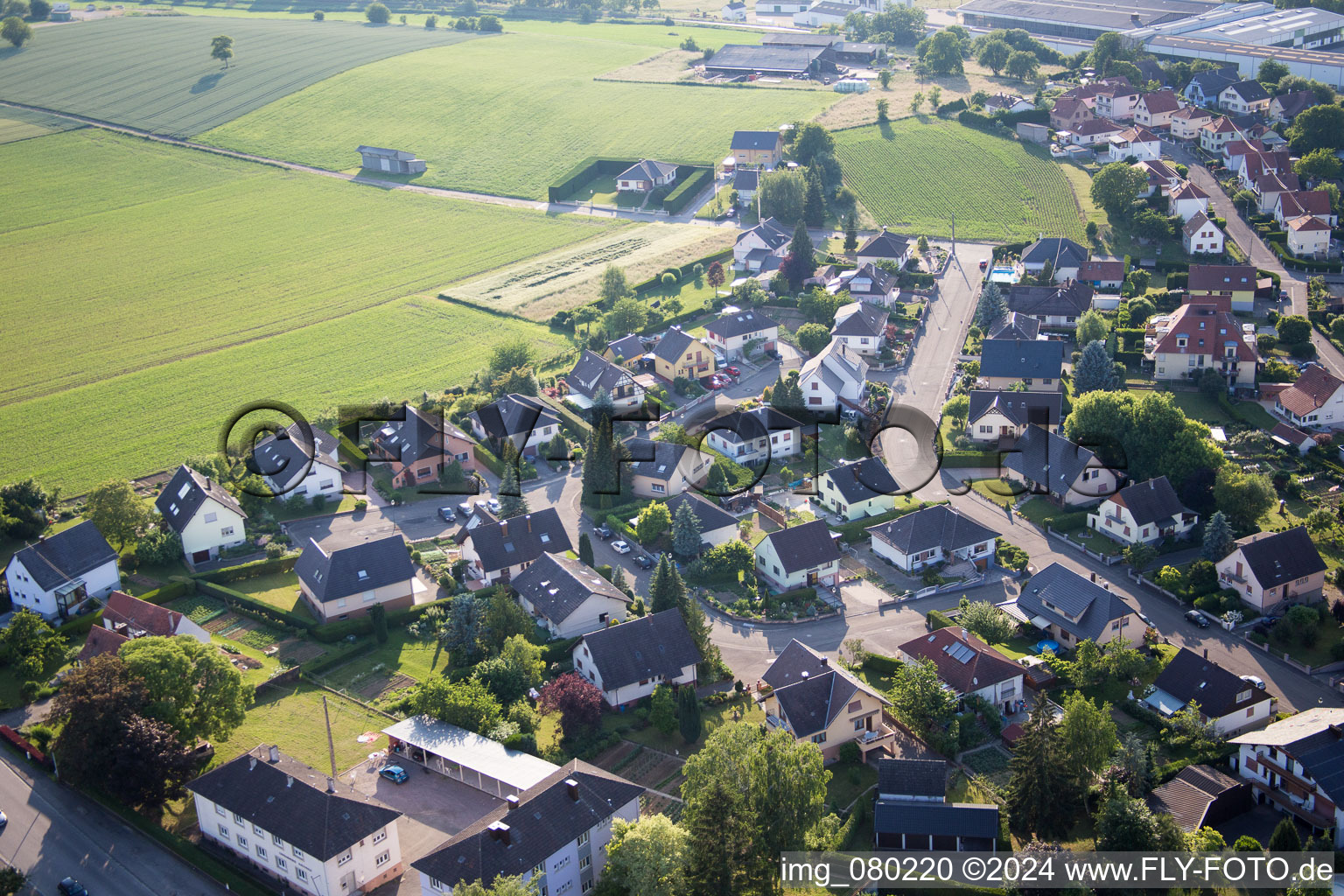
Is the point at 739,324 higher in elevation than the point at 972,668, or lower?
higher

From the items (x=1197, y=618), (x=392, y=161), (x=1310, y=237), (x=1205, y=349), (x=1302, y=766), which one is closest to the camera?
(x=1302, y=766)

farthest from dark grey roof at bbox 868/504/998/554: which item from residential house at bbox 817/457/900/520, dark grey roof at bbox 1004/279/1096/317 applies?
dark grey roof at bbox 1004/279/1096/317

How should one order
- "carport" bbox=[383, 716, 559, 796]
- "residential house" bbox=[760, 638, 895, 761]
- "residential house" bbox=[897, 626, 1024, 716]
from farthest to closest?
"residential house" bbox=[897, 626, 1024, 716], "residential house" bbox=[760, 638, 895, 761], "carport" bbox=[383, 716, 559, 796]

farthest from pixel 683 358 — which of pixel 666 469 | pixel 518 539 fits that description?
pixel 518 539

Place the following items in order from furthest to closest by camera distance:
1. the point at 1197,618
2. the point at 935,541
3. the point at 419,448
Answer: the point at 419,448 < the point at 935,541 < the point at 1197,618

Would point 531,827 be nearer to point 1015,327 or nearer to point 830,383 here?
point 830,383

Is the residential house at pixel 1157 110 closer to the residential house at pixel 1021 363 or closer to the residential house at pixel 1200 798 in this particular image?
the residential house at pixel 1021 363

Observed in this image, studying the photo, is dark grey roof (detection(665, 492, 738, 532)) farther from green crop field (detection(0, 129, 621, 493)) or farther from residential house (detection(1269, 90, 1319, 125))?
residential house (detection(1269, 90, 1319, 125))
